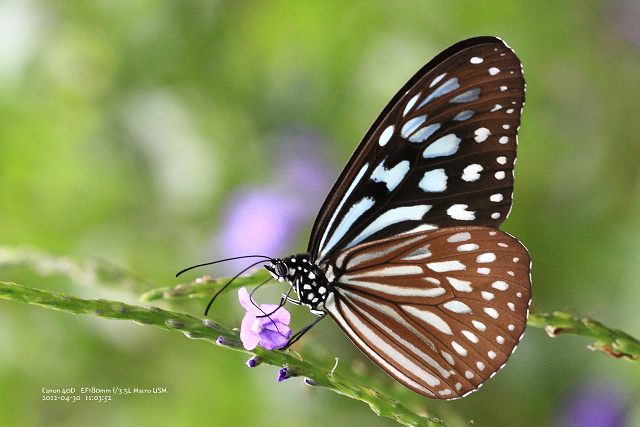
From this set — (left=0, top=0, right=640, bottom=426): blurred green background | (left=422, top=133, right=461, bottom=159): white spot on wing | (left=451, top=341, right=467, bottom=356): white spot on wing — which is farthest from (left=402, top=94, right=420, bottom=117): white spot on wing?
(left=0, top=0, right=640, bottom=426): blurred green background

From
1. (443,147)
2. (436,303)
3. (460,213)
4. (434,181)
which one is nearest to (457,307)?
(436,303)

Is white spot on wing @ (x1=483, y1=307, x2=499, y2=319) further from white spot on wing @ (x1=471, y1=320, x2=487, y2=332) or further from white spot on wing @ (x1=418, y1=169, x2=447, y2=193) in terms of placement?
white spot on wing @ (x1=418, y1=169, x2=447, y2=193)

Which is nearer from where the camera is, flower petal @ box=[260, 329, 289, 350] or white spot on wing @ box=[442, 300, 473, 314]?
flower petal @ box=[260, 329, 289, 350]

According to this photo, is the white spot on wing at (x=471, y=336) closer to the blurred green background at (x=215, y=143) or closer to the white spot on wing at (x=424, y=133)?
the white spot on wing at (x=424, y=133)

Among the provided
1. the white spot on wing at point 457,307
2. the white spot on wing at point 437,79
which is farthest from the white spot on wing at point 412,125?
the white spot on wing at point 457,307

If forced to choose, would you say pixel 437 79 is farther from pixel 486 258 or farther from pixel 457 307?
pixel 457 307
